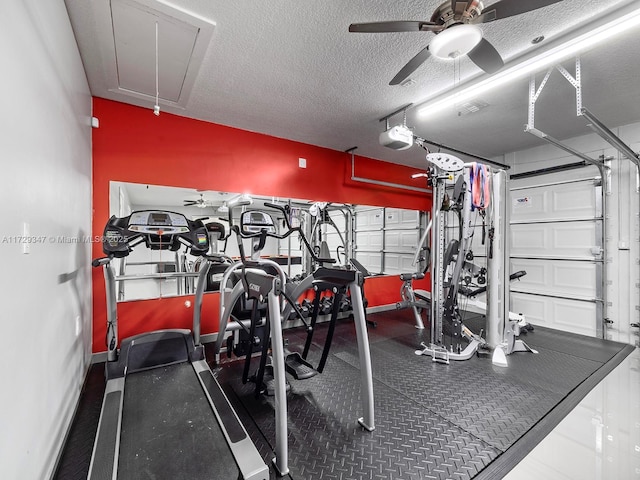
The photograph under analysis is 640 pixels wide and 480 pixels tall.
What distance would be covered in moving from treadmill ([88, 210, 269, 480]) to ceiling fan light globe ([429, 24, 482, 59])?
2.51m

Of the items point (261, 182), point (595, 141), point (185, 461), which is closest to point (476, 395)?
point (185, 461)

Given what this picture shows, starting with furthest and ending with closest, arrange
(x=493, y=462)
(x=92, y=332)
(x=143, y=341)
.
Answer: (x=92, y=332) < (x=143, y=341) < (x=493, y=462)

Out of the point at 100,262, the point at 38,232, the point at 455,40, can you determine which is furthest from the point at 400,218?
the point at 38,232

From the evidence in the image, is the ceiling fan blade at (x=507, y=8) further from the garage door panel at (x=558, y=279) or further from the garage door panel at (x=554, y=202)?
the garage door panel at (x=558, y=279)

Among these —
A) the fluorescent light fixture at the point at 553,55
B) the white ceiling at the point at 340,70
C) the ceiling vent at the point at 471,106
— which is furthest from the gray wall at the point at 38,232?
the ceiling vent at the point at 471,106

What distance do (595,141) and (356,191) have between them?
3.81m

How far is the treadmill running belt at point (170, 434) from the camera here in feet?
5.13

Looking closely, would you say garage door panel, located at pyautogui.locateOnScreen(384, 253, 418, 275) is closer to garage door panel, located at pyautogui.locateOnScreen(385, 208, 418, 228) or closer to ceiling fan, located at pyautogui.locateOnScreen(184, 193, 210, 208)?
garage door panel, located at pyautogui.locateOnScreen(385, 208, 418, 228)

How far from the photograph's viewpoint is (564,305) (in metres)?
4.62

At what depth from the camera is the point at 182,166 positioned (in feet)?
11.8

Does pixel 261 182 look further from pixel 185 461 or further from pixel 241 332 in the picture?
pixel 185 461

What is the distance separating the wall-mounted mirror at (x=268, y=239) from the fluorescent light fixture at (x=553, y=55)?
2.36 meters

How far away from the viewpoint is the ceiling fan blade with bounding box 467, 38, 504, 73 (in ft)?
6.12

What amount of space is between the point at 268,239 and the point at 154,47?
255 cm
